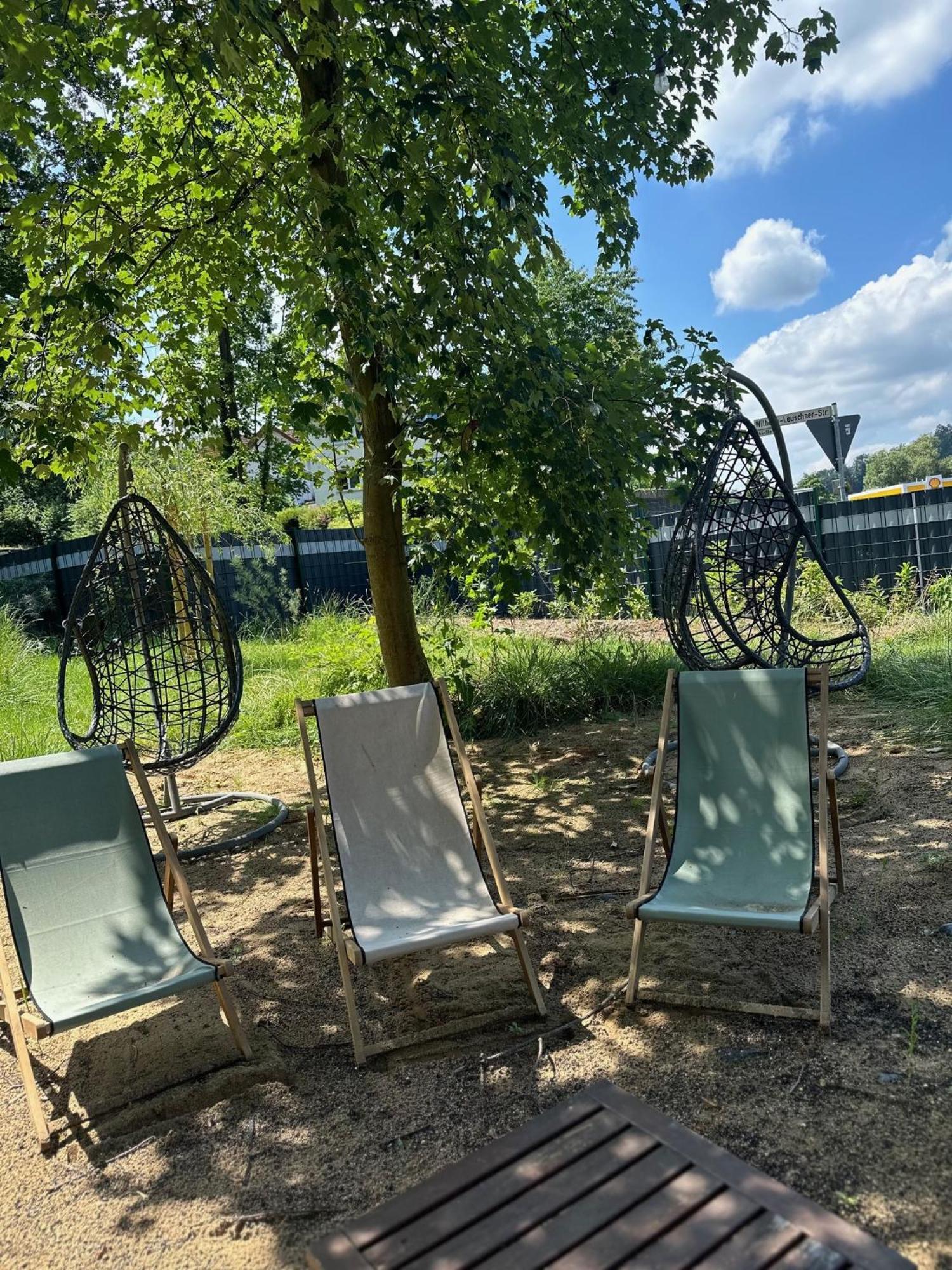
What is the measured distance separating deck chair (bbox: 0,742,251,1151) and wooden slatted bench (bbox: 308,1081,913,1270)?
1277 mm

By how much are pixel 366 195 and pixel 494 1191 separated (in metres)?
5.09

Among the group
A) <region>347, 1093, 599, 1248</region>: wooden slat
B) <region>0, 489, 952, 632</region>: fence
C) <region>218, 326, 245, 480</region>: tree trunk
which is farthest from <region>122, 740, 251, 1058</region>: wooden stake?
<region>0, 489, 952, 632</region>: fence

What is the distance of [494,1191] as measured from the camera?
207 cm

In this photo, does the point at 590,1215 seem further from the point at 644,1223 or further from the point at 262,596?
the point at 262,596

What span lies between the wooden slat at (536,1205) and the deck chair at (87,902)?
1.41 m

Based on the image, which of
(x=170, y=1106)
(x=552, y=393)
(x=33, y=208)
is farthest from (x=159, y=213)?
(x=170, y=1106)

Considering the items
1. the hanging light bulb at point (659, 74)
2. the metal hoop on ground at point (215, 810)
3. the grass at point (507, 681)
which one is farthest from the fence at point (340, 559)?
the metal hoop on ground at point (215, 810)

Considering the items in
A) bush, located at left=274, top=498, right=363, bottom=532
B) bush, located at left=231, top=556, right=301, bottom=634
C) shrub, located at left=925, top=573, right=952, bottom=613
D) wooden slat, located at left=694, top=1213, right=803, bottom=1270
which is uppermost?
bush, located at left=274, top=498, right=363, bottom=532

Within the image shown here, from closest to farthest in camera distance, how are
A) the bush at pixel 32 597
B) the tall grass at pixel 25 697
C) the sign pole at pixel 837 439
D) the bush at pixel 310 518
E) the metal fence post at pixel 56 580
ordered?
the tall grass at pixel 25 697 → the sign pole at pixel 837 439 → the bush at pixel 32 597 → the metal fence post at pixel 56 580 → the bush at pixel 310 518

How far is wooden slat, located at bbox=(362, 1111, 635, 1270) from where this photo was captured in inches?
76.2

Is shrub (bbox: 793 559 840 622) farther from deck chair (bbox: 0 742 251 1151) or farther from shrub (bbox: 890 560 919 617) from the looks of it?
deck chair (bbox: 0 742 251 1151)

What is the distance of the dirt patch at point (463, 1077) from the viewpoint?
2377 millimetres

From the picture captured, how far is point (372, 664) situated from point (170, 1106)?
556cm

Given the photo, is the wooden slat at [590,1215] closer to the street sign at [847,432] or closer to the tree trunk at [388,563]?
the tree trunk at [388,563]
